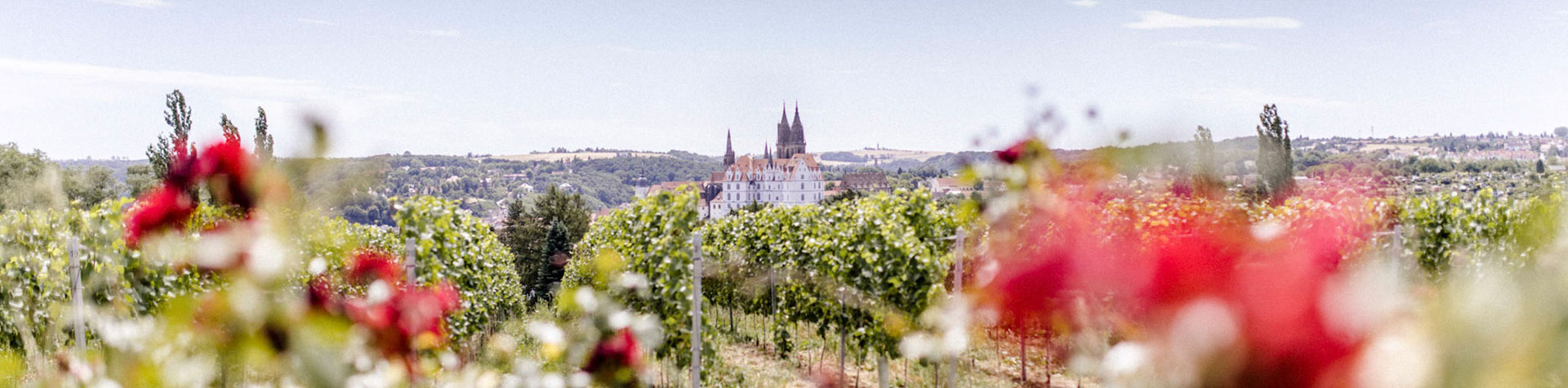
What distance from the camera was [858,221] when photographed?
734cm

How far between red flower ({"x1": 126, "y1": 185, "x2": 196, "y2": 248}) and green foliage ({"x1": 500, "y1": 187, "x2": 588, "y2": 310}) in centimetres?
2611

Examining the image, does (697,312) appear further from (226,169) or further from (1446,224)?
(1446,224)

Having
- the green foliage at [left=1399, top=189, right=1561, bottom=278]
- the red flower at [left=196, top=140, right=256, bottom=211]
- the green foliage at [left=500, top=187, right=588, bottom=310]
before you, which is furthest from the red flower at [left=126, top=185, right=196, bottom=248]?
the green foliage at [left=500, top=187, right=588, bottom=310]

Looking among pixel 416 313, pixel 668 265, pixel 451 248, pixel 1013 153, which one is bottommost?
pixel 668 265

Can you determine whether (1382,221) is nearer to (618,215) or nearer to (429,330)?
(618,215)

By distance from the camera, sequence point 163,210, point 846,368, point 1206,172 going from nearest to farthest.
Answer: point 163,210 < point 1206,172 < point 846,368

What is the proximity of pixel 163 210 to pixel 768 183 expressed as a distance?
97.0m

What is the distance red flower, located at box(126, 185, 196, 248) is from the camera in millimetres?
993

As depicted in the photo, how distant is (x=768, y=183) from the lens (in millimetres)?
98000

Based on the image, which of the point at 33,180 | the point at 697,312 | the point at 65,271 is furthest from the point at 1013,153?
the point at 33,180

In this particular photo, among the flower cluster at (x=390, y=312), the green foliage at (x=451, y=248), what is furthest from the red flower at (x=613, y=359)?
the green foliage at (x=451, y=248)

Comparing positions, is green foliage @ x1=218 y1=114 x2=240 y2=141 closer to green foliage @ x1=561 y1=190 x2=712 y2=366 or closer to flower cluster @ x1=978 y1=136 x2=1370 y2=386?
flower cluster @ x1=978 y1=136 x2=1370 y2=386

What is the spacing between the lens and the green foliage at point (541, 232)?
93.6 feet

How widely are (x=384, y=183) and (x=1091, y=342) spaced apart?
2.54 feet
